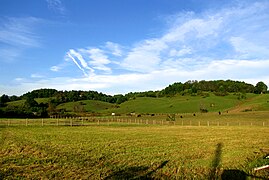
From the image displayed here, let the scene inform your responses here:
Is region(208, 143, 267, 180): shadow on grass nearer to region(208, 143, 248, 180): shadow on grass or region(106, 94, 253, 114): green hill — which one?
region(208, 143, 248, 180): shadow on grass

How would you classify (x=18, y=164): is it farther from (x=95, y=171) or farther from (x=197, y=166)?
(x=197, y=166)

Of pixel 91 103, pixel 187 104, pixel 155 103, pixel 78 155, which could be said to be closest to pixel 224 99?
pixel 187 104

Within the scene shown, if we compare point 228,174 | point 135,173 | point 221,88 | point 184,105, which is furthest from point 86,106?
point 228,174

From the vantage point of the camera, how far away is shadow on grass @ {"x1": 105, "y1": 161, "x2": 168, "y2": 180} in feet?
44.3

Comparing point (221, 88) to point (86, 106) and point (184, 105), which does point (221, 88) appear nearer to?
point (184, 105)

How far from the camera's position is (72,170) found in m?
14.7

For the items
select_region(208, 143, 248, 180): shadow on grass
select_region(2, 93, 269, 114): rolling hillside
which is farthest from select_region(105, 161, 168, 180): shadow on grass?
select_region(2, 93, 269, 114): rolling hillside

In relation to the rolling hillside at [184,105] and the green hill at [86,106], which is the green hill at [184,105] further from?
the green hill at [86,106]

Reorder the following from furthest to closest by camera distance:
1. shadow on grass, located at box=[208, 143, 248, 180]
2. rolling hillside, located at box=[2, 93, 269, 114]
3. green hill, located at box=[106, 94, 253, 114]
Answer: green hill, located at box=[106, 94, 253, 114] < rolling hillside, located at box=[2, 93, 269, 114] < shadow on grass, located at box=[208, 143, 248, 180]

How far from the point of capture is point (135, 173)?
47.0 feet

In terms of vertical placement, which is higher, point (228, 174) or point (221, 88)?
point (221, 88)

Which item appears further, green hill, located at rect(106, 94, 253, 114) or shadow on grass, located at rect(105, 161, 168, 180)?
green hill, located at rect(106, 94, 253, 114)

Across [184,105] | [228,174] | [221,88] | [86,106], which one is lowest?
[228,174]

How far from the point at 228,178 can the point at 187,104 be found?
443 feet
